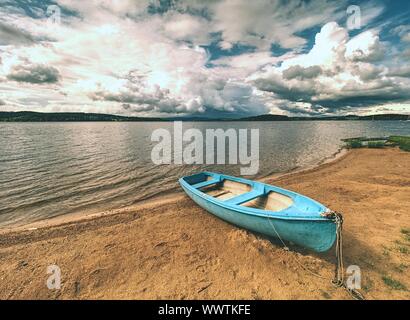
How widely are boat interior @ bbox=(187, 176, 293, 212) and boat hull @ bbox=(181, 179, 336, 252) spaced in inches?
53.6

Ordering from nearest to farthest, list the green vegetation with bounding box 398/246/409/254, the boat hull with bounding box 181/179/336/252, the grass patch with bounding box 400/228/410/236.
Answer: the boat hull with bounding box 181/179/336/252
the green vegetation with bounding box 398/246/409/254
the grass patch with bounding box 400/228/410/236

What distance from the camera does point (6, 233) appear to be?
34.0ft

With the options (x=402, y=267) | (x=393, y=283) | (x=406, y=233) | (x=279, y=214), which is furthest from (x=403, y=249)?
(x=279, y=214)

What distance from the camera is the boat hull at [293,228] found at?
22.3ft

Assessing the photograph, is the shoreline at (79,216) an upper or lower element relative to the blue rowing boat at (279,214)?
lower

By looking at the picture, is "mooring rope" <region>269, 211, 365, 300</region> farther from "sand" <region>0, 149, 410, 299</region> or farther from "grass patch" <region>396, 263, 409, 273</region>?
"grass patch" <region>396, 263, 409, 273</region>

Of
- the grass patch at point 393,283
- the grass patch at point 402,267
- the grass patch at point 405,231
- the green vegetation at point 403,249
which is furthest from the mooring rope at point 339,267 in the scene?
the grass patch at point 405,231

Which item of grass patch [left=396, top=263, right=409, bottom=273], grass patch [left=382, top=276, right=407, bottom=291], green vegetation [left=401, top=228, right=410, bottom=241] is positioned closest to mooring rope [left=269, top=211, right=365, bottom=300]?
grass patch [left=382, top=276, right=407, bottom=291]

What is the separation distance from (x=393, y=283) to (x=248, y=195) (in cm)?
642

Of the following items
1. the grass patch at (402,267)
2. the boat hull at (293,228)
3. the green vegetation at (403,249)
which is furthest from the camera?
the green vegetation at (403,249)

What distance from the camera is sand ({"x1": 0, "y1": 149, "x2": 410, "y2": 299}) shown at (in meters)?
6.37

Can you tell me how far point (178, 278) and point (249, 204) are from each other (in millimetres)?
6131

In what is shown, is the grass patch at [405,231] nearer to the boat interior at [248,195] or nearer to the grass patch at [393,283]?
the grass patch at [393,283]
